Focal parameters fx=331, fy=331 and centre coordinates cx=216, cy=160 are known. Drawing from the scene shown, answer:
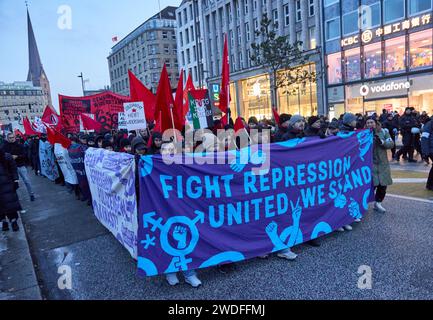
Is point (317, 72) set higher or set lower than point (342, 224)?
higher

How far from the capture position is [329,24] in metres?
28.1

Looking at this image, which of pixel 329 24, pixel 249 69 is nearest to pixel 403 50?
pixel 329 24

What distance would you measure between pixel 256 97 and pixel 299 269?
35365mm

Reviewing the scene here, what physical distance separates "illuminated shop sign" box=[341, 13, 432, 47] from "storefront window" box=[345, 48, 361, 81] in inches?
28.0

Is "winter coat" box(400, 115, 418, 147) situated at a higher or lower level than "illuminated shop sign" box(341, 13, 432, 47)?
lower

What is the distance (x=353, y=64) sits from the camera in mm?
26750

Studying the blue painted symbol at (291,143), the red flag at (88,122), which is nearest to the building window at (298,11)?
the red flag at (88,122)

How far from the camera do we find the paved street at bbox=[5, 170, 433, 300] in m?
3.39

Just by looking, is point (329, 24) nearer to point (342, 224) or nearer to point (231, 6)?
point (231, 6)

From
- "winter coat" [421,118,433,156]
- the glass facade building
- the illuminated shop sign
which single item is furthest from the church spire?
"winter coat" [421,118,433,156]

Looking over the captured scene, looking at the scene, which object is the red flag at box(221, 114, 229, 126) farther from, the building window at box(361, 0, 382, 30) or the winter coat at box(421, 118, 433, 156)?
the building window at box(361, 0, 382, 30)

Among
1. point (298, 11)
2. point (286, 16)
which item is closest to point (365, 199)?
point (298, 11)

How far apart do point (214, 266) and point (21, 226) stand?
171 inches

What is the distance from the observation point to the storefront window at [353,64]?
26380mm
